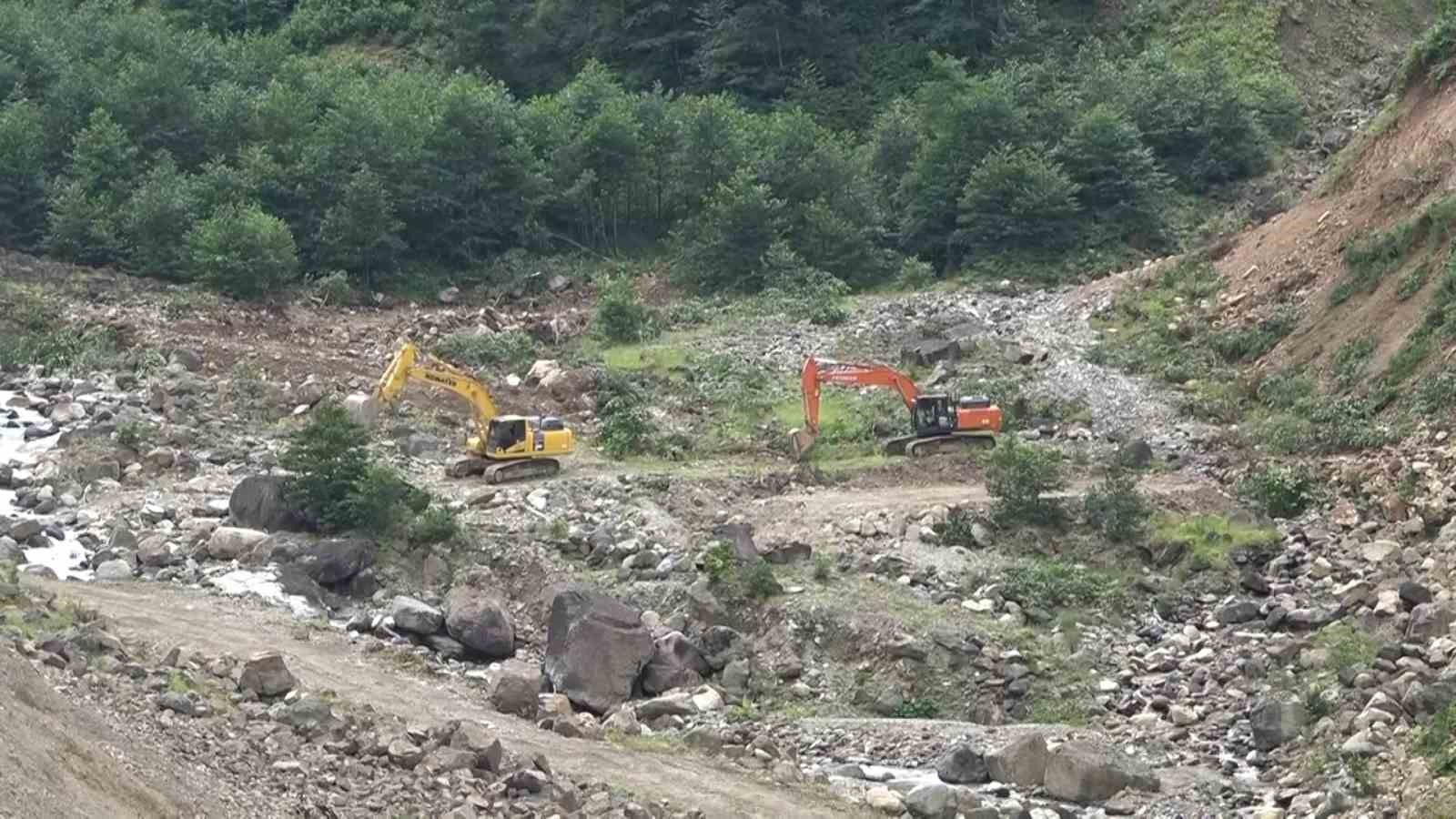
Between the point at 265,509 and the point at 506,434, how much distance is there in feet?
13.3

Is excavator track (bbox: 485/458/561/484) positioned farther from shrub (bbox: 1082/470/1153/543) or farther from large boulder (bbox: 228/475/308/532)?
shrub (bbox: 1082/470/1153/543)

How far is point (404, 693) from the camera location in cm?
2136

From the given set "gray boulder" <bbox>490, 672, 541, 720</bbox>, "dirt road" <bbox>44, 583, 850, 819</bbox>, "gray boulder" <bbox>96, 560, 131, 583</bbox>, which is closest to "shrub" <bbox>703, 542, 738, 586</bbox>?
"dirt road" <bbox>44, 583, 850, 819</bbox>

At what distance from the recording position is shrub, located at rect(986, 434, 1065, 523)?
27141 mm

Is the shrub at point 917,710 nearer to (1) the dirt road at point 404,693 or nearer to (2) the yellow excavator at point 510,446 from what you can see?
(1) the dirt road at point 404,693

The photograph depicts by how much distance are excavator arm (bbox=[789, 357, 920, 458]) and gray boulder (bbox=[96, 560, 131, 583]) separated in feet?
33.2

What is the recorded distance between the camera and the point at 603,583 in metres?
25.8

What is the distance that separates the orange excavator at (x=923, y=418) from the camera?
102 ft

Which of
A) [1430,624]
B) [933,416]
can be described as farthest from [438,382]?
[1430,624]

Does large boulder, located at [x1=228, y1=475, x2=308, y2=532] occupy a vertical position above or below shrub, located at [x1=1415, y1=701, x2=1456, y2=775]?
above

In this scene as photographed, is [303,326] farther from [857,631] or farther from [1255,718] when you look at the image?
[1255,718]

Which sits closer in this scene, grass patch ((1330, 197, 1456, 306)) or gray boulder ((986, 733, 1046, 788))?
gray boulder ((986, 733, 1046, 788))

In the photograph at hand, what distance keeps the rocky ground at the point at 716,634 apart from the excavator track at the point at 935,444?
1.65 feet

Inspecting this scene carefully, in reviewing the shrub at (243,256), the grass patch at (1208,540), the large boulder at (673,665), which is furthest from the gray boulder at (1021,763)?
the shrub at (243,256)
